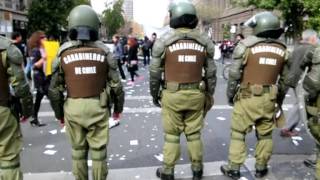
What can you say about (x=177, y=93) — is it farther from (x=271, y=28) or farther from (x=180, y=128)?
(x=271, y=28)

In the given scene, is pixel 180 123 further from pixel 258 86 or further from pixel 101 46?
pixel 101 46

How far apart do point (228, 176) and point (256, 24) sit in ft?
6.07

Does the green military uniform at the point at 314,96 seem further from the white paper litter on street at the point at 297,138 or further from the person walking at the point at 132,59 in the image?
the person walking at the point at 132,59

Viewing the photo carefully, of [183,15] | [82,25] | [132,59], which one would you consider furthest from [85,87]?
[132,59]

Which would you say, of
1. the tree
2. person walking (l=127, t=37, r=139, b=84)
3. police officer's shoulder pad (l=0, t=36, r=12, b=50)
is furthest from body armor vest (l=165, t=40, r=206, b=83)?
the tree

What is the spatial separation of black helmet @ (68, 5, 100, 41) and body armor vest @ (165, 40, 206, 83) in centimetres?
92

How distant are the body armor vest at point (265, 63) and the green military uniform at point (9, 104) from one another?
2494mm

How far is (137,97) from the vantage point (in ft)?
37.8

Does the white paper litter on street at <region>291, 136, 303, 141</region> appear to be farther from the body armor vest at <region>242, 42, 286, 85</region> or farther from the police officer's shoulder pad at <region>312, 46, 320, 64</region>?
the police officer's shoulder pad at <region>312, 46, 320, 64</region>

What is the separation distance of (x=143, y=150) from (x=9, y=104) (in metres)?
2.65

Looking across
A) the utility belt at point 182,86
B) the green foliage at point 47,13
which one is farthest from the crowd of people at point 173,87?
the green foliage at point 47,13

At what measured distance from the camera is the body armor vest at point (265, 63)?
16.1ft

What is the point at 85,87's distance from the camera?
14.2 feet

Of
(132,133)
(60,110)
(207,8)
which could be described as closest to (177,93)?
(60,110)
